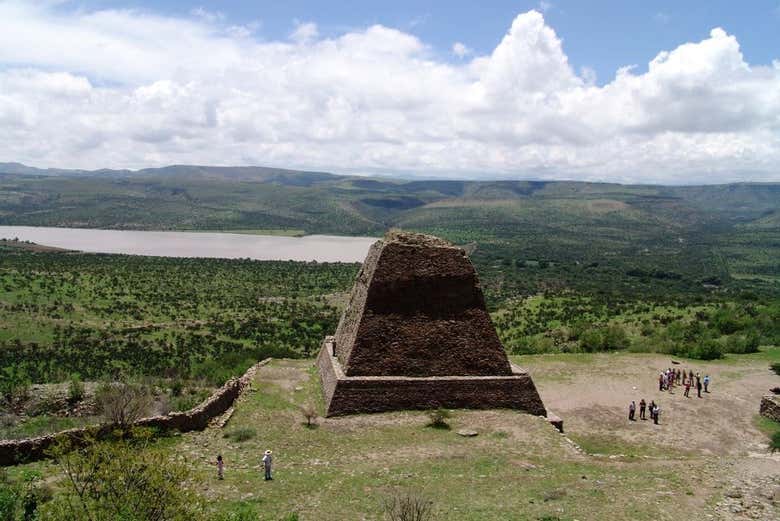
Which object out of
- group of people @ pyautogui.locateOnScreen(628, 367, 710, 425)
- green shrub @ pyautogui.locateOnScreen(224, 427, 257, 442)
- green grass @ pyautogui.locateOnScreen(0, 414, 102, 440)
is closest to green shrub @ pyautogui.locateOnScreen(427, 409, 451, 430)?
green shrub @ pyautogui.locateOnScreen(224, 427, 257, 442)

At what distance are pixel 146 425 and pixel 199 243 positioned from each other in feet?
372

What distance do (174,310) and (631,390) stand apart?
40.5 meters

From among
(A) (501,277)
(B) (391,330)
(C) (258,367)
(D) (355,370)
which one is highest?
(B) (391,330)

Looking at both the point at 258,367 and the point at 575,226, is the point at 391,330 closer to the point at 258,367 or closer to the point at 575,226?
the point at 258,367

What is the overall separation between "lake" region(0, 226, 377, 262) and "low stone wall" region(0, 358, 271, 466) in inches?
3238

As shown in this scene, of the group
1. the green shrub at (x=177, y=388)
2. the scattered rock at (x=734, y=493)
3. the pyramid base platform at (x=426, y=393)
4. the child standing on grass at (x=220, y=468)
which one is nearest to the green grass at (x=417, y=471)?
the child standing on grass at (x=220, y=468)

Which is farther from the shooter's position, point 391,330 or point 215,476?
point 391,330

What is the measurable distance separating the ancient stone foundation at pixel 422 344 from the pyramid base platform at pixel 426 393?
0.10ft

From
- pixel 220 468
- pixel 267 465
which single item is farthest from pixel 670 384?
pixel 220 468

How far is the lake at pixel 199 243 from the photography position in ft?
343

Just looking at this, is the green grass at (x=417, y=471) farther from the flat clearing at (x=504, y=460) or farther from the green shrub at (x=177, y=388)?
the green shrub at (x=177, y=388)

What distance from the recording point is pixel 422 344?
18578mm

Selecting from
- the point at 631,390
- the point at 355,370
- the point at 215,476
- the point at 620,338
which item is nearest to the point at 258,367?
the point at 355,370

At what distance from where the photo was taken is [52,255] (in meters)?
83.5
